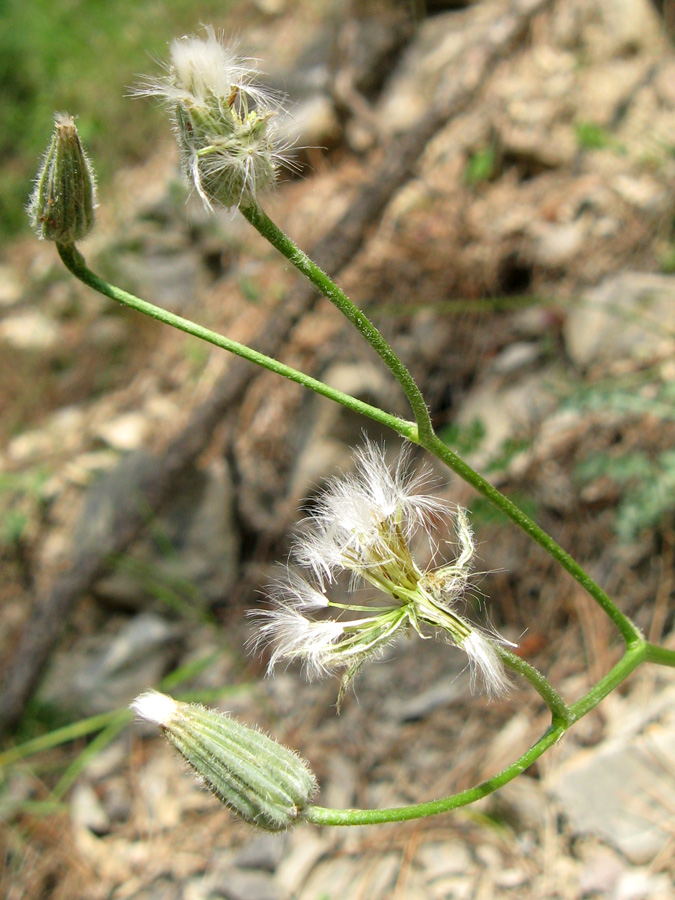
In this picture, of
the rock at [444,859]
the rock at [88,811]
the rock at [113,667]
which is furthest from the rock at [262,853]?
the rock at [113,667]

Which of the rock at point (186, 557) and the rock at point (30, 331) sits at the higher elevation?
the rock at point (30, 331)

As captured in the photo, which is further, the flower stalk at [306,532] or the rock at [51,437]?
the rock at [51,437]

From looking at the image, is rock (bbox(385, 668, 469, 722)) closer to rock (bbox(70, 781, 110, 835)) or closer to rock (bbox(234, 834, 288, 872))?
rock (bbox(234, 834, 288, 872))

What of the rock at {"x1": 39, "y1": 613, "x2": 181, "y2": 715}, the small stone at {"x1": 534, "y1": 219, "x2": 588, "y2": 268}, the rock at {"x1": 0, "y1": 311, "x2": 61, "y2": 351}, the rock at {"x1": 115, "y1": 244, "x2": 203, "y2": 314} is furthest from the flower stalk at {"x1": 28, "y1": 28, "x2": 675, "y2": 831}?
the rock at {"x1": 0, "y1": 311, "x2": 61, "y2": 351}

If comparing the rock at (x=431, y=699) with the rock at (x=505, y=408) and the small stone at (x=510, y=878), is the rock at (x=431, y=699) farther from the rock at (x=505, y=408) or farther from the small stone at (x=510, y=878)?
the rock at (x=505, y=408)

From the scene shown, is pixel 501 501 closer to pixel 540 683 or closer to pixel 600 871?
pixel 540 683

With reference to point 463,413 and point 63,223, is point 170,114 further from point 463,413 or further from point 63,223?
point 463,413

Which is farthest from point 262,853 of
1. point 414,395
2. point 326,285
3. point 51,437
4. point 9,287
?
point 9,287
